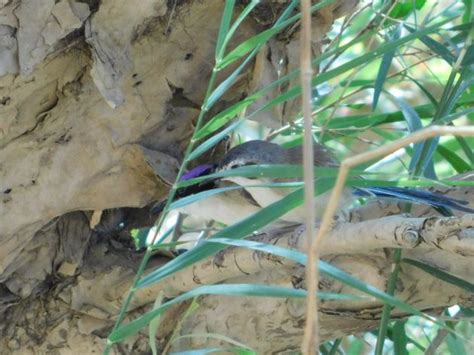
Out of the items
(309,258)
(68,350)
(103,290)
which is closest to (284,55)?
(103,290)

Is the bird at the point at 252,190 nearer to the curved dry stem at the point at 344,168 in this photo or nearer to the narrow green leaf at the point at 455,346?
the narrow green leaf at the point at 455,346

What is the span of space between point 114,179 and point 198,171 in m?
0.16

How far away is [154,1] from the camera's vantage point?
124 centimetres

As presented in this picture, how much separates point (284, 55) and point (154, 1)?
0.87 feet

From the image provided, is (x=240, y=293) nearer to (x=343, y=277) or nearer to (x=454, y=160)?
(x=343, y=277)

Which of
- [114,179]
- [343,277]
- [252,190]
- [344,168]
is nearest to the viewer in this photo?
[344,168]

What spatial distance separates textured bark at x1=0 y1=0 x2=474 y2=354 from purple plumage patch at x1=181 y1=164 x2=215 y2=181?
5 cm

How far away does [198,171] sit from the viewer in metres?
1.48

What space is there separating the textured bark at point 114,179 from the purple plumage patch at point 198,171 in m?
0.05

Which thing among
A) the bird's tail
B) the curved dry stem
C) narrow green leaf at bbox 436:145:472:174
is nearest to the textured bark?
the bird's tail

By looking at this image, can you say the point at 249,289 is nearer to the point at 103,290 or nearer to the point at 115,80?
the point at 115,80

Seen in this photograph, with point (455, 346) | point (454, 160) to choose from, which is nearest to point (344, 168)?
point (455, 346)

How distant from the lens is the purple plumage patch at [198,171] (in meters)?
1.47

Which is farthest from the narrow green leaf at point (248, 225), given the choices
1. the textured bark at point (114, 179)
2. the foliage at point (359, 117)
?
the textured bark at point (114, 179)
